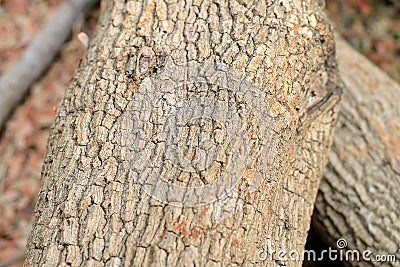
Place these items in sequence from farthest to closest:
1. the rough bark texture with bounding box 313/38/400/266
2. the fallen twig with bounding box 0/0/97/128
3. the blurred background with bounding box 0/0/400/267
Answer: the fallen twig with bounding box 0/0/97/128 < the blurred background with bounding box 0/0/400/267 < the rough bark texture with bounding box 313/38/400/266

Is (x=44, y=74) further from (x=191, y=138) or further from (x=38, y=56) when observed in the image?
(x=191, y=138)

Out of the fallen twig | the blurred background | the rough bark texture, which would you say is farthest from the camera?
the fallen twig

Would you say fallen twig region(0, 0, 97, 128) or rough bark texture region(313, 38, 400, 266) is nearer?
rough bark texture region(313, 38, 400, 266)

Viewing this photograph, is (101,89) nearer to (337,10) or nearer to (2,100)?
(2,100)

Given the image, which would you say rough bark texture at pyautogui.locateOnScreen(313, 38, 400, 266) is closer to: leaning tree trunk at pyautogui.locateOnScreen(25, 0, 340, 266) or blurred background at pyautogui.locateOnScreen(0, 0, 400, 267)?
leaning tree trunk at pyautogui.locateOnScreen(25, 0, 340, 266)

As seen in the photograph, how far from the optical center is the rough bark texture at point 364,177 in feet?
7.22

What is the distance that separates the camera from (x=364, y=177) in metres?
2.29

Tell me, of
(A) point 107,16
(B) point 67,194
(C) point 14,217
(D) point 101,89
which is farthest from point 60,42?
(B) point 67,194

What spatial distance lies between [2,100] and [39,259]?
5.86ft

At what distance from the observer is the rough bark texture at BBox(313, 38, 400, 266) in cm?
220

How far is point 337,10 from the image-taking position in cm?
365

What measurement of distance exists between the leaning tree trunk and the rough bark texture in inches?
15.5

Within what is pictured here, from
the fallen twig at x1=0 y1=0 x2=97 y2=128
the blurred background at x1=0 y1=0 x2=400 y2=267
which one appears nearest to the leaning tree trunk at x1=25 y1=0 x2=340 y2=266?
the blurred background at x1=0 y1=0 x2=400 y2=267

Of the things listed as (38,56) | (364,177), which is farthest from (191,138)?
(38,56)
